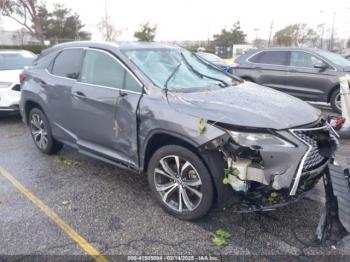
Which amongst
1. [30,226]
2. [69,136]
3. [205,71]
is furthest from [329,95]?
[30,226]

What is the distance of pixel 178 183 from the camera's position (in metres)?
3.34

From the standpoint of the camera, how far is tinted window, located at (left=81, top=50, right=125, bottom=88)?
3.81 metres

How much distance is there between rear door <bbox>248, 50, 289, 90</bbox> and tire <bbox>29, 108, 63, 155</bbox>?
591cm

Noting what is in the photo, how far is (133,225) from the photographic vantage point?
330 cm

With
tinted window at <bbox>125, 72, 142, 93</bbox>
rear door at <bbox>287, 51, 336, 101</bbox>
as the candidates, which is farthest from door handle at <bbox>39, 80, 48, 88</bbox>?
rear door at <bbox>287, 51, 336, 101</bbox>

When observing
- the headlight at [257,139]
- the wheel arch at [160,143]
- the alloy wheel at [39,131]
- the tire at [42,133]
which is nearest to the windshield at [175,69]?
the wheel arch at [160,143]

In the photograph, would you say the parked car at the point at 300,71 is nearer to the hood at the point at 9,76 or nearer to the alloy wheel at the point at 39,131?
the hood at the point at 9,76

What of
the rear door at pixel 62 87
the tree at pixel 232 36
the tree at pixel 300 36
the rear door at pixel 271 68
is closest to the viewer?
the rear door at pixel 62 87

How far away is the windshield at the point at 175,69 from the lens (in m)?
3.70

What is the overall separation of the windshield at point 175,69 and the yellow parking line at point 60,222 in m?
1.70

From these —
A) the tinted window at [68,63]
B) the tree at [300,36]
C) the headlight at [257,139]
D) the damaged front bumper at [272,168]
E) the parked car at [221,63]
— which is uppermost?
the tree at [300,36]

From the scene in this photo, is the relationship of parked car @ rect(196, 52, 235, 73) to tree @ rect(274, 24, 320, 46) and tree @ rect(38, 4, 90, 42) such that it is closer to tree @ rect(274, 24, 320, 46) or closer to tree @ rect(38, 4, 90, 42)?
tree @ rect(38, 4, 90, 42)

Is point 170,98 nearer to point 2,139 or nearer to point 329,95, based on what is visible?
point 2,139

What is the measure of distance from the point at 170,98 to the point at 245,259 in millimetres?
1621
